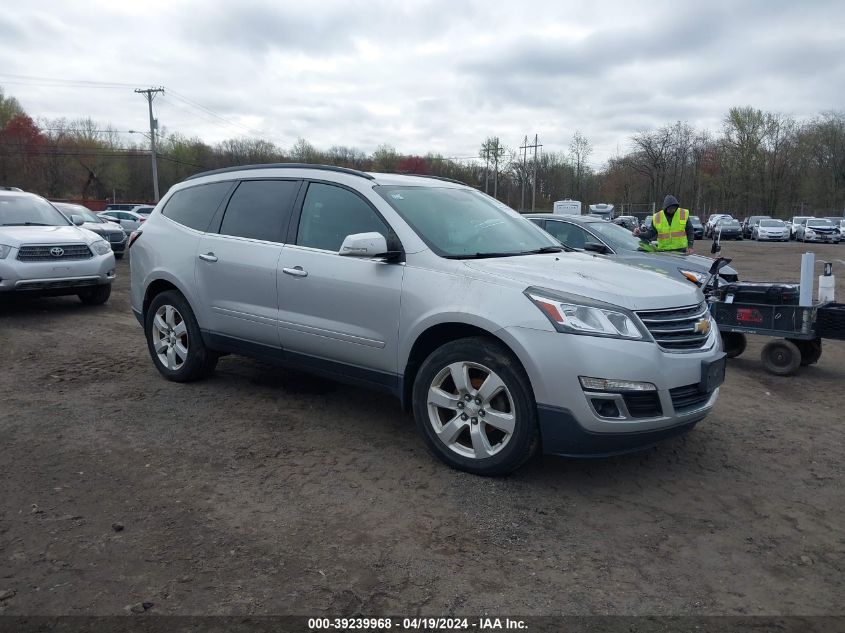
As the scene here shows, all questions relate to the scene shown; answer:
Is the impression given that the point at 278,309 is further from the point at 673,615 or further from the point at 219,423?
the point at 673,615

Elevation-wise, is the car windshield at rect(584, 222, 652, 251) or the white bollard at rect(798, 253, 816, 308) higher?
the car windshield at rect(584, 222, 652, 251)

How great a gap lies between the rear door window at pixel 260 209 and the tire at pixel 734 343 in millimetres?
5377

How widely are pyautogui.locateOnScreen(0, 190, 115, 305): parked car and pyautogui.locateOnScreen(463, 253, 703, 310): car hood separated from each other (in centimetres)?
737

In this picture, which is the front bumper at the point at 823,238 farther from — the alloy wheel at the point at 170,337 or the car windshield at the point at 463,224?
the alloy wheel at the point at 170,337

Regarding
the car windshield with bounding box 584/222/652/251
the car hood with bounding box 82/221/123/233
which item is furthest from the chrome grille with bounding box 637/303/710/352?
the car hood with bounding box 82/221/123/233

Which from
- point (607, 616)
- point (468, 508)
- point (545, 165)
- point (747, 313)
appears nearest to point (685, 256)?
point (747, 313)

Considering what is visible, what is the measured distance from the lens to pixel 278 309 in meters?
4.90

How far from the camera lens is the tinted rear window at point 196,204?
222 inches

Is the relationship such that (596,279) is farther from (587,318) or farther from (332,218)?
(332,218)

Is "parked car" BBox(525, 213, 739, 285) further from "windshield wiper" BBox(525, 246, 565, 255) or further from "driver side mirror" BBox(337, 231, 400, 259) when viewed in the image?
"driver side mirror" BBox(337, 231, 400, 259)

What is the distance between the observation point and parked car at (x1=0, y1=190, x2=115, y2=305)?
29.0 feet

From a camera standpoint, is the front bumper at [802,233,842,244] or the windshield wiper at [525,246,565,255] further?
the front bumper at [802,233,842,244]

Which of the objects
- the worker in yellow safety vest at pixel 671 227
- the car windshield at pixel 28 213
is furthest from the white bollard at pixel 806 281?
the car windshield at pixel 28 213

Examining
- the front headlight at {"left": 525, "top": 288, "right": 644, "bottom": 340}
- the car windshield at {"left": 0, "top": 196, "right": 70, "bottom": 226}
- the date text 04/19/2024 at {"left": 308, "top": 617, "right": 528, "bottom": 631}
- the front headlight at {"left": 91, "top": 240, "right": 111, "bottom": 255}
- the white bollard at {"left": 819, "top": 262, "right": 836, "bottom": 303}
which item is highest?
the car windshield at {"left": 0, "top": 196, "right": 70, "bottom": 226}
